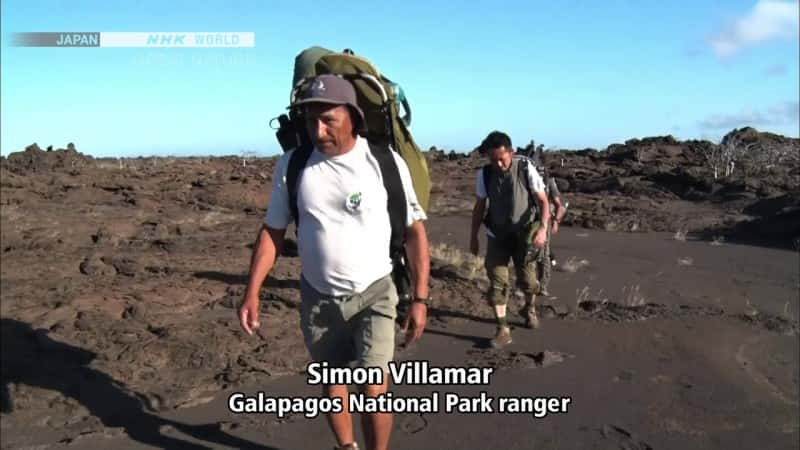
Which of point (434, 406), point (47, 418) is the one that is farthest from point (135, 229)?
point (434, 406)

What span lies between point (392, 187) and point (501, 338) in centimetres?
330

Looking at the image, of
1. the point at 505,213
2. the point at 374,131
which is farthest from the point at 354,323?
the point at 505,213

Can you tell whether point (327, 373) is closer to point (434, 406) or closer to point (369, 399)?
point (369, 399)

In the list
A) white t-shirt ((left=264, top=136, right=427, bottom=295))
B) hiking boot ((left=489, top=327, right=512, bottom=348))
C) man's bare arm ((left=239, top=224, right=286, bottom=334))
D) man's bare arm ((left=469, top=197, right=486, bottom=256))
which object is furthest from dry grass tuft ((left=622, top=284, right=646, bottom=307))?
man's bare arm ((left=239, top=224, right=286, bottom=334))

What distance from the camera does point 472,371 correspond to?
5.43 metres

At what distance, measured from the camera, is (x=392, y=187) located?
330 centimetres

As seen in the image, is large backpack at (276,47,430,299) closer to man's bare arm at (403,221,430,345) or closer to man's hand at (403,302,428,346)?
man's bare arm at (403,221,430,345)

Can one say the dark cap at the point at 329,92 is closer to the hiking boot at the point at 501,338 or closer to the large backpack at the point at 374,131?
the large backpack at the point at 374,131

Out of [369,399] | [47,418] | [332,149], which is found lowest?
[47,418]

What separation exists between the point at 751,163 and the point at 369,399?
2473cm

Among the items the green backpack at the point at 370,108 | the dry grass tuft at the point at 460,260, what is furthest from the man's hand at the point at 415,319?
the dry grass tuft at the point at 460,260

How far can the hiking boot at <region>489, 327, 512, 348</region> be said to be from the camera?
6.20m

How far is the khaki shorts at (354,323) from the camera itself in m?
3.35

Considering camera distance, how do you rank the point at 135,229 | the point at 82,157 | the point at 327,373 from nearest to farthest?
the point at 327,373 → the point at 135,229 → the point at 82,157
